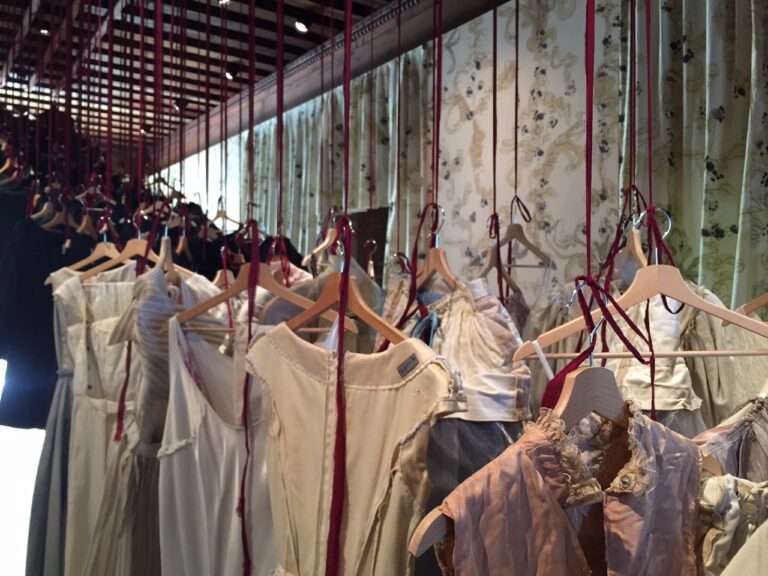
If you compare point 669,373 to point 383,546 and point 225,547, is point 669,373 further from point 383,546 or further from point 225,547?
point 225,547

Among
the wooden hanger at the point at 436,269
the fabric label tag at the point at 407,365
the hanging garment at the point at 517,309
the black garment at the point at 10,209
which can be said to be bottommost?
the fabric label tag at the point at 407,365

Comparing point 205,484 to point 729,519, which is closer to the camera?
point 729,519

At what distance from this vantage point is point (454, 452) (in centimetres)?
91

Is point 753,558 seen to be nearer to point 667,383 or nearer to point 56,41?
point 667,383

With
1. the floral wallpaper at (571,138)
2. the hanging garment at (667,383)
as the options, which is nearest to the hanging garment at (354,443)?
the hanging garment at (667,383)

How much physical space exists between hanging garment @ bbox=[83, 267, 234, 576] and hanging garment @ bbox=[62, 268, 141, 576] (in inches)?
7.5

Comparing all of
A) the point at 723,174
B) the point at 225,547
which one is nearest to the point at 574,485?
the point at 225,547

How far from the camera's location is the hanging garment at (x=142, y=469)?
4.07ft

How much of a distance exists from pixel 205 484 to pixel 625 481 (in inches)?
29.1

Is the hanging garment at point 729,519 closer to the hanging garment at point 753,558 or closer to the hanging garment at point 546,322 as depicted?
the hanging garment at point 753,558

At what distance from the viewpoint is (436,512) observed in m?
0.59

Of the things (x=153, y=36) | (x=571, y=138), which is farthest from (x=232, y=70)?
(x=571, y=138)

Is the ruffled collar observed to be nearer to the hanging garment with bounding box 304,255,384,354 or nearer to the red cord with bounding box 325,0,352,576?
the red cord with bounding box 325,0,352,576

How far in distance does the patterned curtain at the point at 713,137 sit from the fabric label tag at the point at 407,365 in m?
1.37
